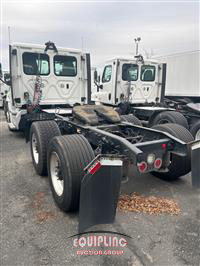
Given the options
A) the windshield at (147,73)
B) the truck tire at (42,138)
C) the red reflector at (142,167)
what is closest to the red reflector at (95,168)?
the red reflector at (142,167)

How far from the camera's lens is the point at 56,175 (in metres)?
3.42

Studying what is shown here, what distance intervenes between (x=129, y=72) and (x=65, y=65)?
2.56 metres

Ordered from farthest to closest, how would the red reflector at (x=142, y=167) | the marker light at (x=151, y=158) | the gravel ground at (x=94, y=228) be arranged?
the marker light at (x=151, y=158)
the red reflector at (x=142, y=167)
the gravel ground at (x=94, y=228)

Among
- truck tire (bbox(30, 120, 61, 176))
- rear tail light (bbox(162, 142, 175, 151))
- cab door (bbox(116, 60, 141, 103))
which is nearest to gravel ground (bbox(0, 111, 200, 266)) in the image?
truck tire (bbox(30, 120, 61, 176))

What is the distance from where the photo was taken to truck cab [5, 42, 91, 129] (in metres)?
6.02

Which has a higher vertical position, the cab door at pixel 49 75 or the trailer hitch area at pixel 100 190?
the cab door at pixel 49 75

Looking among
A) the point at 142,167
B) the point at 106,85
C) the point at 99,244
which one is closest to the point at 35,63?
the point at 106,85

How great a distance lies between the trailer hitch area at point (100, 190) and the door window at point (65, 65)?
476cm

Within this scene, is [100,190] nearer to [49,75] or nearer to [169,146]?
[169,146]

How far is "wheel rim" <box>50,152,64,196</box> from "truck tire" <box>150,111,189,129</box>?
3.70 metres

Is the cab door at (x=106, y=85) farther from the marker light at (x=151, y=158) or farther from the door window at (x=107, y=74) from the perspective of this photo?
the marker light at (x=151, y=158)

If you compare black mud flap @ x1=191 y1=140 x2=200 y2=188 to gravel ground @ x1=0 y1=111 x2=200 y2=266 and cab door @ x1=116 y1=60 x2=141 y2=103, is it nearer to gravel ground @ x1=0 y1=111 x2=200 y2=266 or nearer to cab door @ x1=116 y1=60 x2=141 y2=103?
gravel ground @ x1=0 y1=111 x2=200 y2=266

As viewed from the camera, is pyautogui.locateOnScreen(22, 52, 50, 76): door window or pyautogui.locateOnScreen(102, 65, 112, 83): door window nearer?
pyautogui.locateOnScreen(22, 52, 50, 76): door window

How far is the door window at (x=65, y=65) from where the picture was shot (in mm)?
6453
